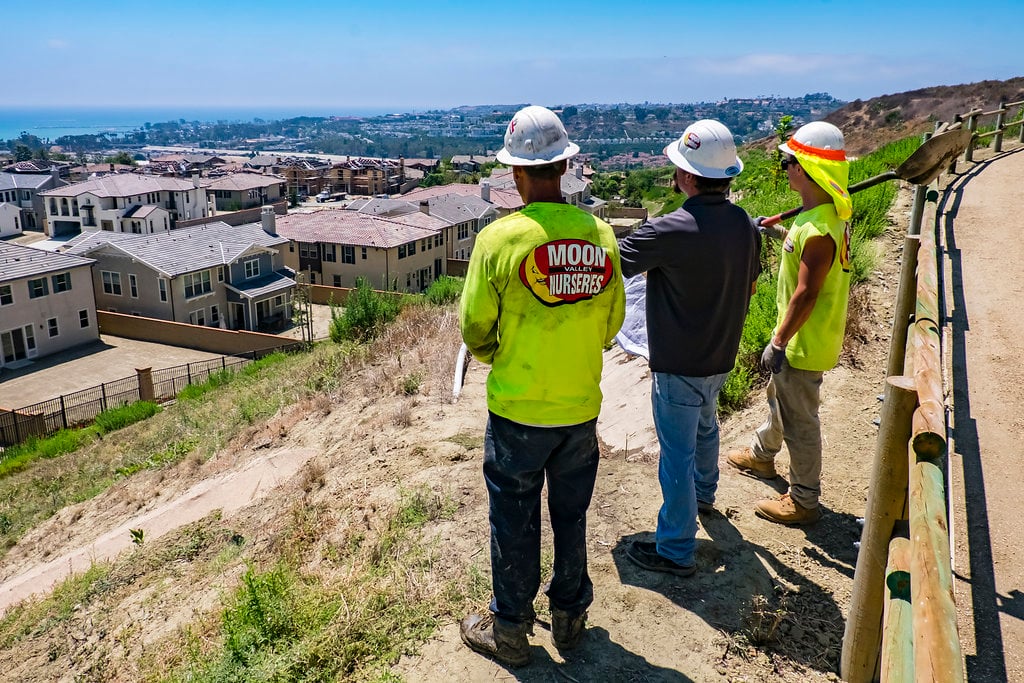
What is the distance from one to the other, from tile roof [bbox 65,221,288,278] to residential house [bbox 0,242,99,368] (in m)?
2.32

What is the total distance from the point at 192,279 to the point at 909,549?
34862 millimetres

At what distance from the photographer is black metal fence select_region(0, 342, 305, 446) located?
20812 millimetres

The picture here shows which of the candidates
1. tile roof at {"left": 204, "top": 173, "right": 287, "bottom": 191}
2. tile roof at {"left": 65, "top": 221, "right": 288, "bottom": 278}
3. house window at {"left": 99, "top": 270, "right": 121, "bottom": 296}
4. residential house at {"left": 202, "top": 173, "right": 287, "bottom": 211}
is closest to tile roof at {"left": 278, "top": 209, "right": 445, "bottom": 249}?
tile roof at {"left": 65, "top": 221, "right": 288, "bottom": 278}

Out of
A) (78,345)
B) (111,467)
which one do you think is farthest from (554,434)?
(78,345)

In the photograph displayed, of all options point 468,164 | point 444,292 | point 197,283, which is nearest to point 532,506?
point 444,292

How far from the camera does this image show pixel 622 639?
12.3ft

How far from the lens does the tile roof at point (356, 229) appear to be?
4038 cm

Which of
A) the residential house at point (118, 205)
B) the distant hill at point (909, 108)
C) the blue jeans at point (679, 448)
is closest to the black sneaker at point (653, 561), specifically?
the blue jeans at point (679, 448)

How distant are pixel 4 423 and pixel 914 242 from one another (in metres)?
22.9

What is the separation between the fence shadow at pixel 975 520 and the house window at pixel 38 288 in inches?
1228

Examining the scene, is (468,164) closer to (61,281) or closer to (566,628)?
(61,281)

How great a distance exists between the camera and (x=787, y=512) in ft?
15.3

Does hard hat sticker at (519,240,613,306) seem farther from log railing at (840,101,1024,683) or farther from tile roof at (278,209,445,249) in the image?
tile roof at (278,209,445,249)

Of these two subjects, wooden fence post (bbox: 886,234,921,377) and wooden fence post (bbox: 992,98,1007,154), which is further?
wooden fence post (bbox: 992,98,1007,154)
